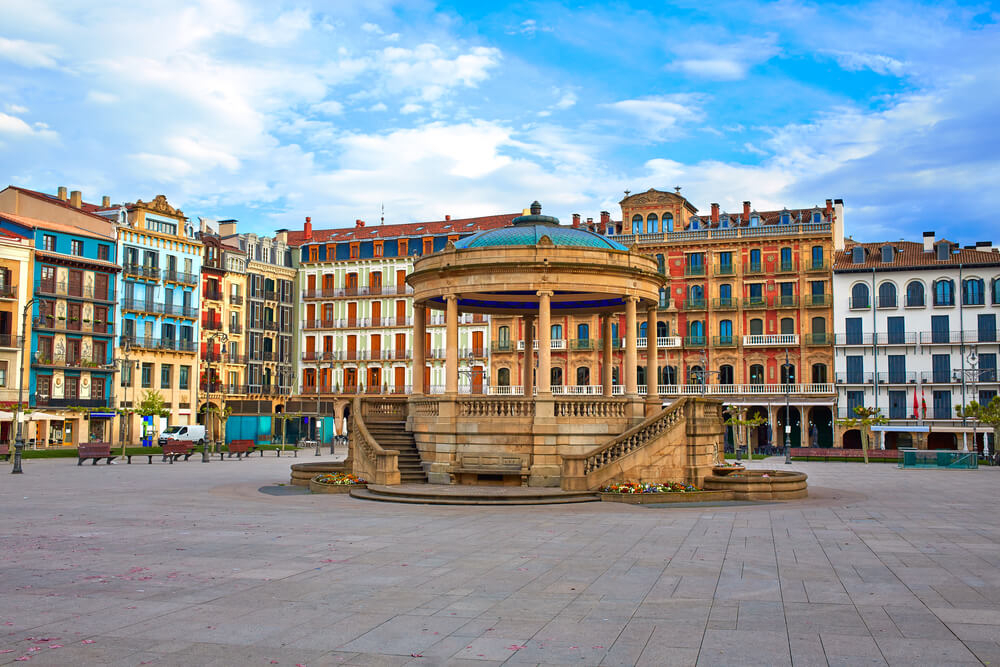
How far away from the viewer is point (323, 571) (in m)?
13.8

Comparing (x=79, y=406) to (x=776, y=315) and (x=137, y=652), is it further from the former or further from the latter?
(x=137, y=652)

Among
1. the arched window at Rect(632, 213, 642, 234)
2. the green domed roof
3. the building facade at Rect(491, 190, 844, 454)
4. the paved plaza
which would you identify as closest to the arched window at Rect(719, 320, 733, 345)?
the building facade at Rect(491, 190, 844, 454)

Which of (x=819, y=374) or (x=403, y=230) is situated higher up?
(x=403, y=230)

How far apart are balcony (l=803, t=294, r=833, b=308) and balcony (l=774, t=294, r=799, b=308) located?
73 centimetres

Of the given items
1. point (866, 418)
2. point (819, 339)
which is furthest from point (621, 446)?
point (819, 339)

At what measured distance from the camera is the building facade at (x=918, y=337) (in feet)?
232

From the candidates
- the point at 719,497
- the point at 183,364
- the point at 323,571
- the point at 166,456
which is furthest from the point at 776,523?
the point at 183,364

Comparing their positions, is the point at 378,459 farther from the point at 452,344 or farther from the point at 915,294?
the point at 915,294

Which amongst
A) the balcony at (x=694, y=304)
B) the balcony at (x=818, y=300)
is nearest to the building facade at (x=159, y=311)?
the balcony at (x=694, y=304)

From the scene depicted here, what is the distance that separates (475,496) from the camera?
23.8 metres

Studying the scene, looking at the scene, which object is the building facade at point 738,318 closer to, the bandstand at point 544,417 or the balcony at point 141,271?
the balcony at point 141,271

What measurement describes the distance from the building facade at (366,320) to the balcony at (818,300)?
28159mm

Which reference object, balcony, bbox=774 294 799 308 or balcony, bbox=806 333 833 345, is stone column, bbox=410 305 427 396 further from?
balcony, bbox=806 333 833 345

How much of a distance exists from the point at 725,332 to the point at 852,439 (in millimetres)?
13185
